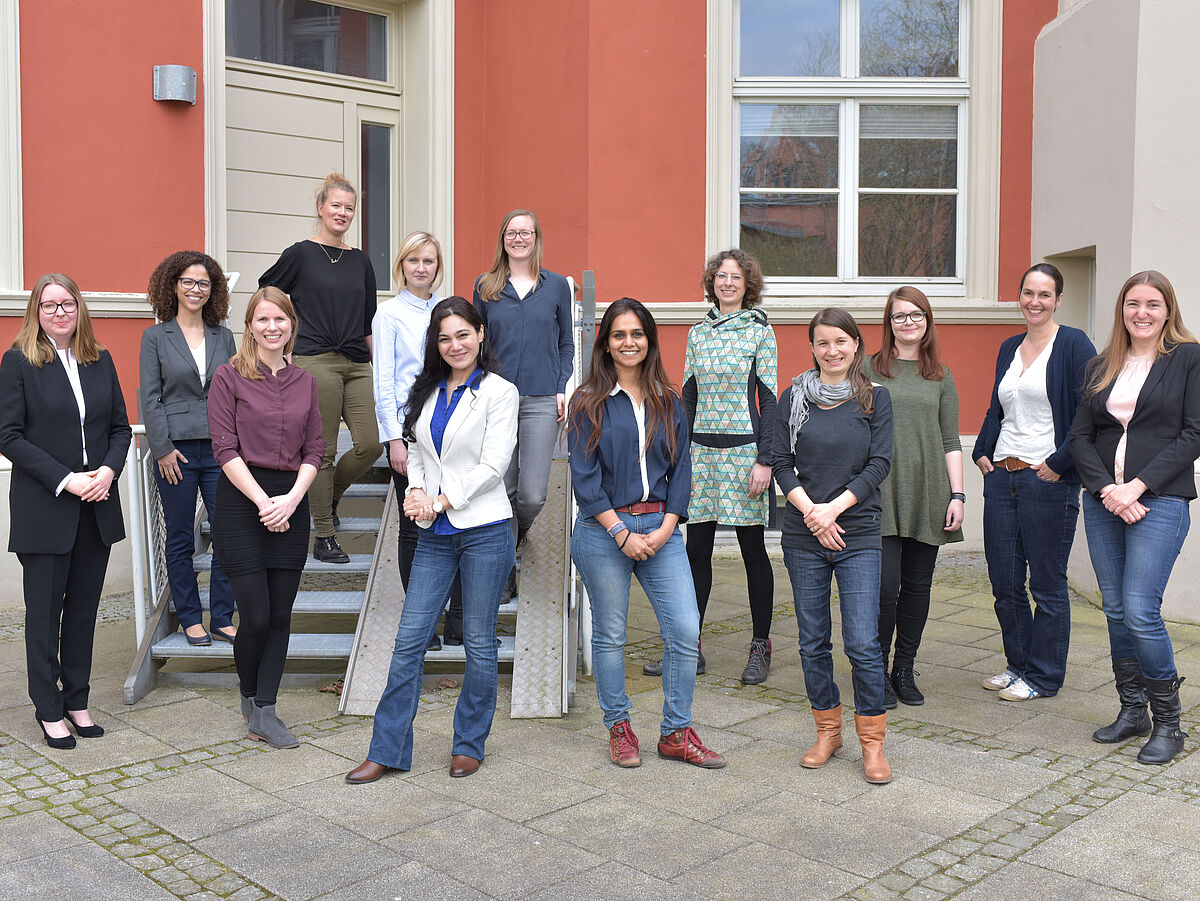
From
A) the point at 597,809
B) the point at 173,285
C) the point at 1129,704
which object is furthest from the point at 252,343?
the point at 1129,704

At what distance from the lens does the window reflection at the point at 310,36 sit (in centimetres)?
841

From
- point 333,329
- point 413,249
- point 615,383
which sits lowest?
point 615,383

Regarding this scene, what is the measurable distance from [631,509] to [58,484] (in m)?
2.20

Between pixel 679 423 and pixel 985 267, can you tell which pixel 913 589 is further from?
pixel 985 267

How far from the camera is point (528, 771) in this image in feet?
14.4

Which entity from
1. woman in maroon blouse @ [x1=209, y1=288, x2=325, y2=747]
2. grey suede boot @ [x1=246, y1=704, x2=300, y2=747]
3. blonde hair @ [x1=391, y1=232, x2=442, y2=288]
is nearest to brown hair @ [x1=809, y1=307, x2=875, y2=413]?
blonde hair @ [x1=391, y1=232, x2=442, y2=288]

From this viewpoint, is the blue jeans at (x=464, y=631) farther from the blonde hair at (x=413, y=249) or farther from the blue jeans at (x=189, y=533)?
the blue jeans at (x=189, y=533)

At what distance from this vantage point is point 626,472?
4379 millimetres

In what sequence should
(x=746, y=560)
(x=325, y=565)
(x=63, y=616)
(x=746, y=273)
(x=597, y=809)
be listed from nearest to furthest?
(x=597, y=809), (x=63, y=616), (x=746, y=273), (x=746, y=560), (x=325, y=565)

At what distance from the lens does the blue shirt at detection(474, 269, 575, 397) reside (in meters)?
5.41

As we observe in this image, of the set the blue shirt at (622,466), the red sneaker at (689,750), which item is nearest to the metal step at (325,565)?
the blue shirt at (622,466)

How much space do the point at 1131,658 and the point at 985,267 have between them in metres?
4.86

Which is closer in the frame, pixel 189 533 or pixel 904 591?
pixel 904 591

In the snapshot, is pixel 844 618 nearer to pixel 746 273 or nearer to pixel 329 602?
pixel 746 273
